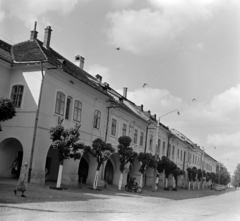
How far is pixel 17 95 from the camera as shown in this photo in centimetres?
2178

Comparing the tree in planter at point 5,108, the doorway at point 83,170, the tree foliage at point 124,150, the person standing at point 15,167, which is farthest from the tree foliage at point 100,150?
the tree in planter at point 5,108

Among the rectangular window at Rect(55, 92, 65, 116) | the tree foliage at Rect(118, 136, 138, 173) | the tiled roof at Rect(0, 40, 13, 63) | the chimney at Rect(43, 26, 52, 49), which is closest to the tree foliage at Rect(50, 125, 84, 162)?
the rectangular window at Rect(55, 92, 65, 116)

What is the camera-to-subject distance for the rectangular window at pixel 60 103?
22539 millimetres

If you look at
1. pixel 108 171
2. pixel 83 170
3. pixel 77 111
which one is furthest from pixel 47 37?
pixel 108 171

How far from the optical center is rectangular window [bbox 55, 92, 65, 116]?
22539 mm

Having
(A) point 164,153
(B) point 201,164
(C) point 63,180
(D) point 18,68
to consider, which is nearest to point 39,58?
(D) point 18,68

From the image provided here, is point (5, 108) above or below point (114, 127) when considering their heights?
below

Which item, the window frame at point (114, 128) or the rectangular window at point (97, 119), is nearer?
the rectangular window at point (97, 119)

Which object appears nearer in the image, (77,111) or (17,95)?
(17,95)

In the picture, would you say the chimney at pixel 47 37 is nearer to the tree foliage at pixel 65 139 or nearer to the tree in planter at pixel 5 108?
the tree foliage at pixel 65 139

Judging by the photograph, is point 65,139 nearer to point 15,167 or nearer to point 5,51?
point 15,167

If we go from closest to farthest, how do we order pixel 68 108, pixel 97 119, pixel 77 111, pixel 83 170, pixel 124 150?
pixel 68 108 → pixel 77 111 → pixel 97 119 → pixel 124 150 → pixel 83 170

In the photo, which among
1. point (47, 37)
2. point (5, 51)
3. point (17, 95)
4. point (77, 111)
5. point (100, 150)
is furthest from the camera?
point (47, 37)

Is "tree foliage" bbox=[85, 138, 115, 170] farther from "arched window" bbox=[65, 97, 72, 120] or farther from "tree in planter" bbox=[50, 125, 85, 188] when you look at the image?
"tree in planter" bbox=[50, 125, 85, 188]
